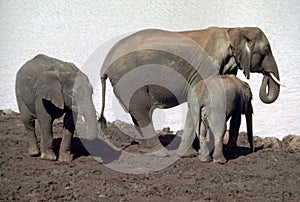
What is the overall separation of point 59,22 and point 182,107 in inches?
368

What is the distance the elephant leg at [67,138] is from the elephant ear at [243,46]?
173 cm

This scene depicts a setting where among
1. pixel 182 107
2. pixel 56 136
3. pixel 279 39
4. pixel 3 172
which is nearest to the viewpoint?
pixel 3 172

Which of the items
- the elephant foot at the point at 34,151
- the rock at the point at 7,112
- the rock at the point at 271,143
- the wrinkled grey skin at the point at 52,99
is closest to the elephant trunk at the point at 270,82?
the rock at the point at 271,143

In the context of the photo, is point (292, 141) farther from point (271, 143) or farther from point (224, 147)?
point (224, 147)

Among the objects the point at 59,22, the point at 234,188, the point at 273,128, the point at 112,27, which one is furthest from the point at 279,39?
the point at 234,188

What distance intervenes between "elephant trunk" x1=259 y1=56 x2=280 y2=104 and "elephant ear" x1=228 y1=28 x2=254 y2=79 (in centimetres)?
25

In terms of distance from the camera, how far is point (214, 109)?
7203mm

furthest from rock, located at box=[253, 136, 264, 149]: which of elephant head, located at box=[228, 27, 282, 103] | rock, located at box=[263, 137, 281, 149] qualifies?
elephant head, located at box=[228, 27, 282, 103]

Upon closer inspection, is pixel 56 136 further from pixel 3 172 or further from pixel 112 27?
pixel 112 27

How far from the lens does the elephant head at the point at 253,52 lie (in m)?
7.53

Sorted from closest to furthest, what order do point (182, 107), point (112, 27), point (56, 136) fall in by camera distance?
Answer: point (56, 136) → point (182, 107) → point (112, 27)

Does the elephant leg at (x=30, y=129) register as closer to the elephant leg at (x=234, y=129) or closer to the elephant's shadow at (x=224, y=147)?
Answer: the elephant's shadow at (x=224, y=147)

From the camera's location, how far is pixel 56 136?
843 centimetres

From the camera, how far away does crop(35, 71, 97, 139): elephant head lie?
6.93 meters
